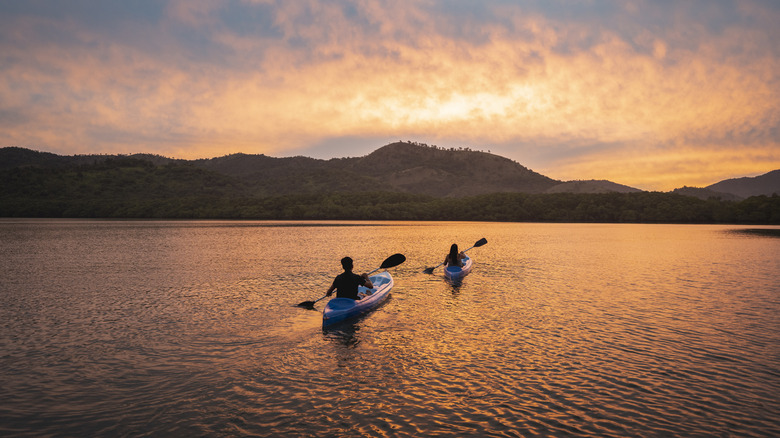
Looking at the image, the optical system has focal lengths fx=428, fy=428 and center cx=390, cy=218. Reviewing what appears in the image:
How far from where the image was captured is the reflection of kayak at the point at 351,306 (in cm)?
1756

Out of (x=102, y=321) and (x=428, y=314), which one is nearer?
(x=102, y=321)

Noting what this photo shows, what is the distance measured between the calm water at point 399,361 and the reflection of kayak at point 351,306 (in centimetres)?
74

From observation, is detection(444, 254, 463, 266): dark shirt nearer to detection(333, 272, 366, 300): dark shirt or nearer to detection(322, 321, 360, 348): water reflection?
detection(333, 272, 366, 300): dark shirt

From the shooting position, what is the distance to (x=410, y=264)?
4031cm

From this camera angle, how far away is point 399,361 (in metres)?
13.3

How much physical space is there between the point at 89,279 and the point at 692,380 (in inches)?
1387

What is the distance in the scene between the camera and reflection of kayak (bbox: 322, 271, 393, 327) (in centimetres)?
1756

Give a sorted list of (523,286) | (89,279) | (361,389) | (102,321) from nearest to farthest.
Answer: (361,389) → (102,321) → (523,286) → (89,279)

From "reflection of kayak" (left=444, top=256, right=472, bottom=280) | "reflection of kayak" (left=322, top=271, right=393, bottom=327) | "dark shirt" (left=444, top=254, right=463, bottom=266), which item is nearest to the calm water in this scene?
"reflection of kayak" (left=322, top=271, right=393, bottom=327)

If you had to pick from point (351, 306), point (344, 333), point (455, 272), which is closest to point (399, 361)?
point (344, 333)

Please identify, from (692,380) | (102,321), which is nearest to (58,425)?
(102,321)

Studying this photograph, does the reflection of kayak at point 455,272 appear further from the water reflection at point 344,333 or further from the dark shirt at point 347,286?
the water reflection at point 344,333

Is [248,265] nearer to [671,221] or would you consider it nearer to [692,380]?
[692,380]

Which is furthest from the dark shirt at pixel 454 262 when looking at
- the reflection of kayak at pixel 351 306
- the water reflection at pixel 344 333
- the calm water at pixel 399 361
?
the water reflection at pixel 344 333
